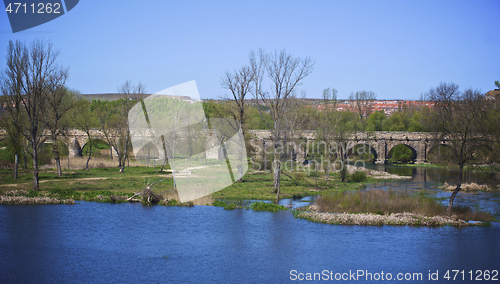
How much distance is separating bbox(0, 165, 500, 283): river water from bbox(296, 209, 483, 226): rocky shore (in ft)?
2.26

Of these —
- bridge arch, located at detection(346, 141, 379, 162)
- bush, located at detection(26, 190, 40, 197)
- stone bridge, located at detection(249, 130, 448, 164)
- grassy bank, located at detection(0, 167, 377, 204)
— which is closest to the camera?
bush, located at detection(26, 190, 40, 197)

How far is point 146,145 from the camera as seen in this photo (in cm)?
6469

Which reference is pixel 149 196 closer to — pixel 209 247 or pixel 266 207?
pixel 266 207

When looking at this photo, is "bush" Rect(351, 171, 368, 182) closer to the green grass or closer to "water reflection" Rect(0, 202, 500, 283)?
the green grass

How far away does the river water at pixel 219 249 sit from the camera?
→ 15352 millimetres

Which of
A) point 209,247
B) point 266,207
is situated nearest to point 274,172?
point 266,207

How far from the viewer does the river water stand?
15.4m

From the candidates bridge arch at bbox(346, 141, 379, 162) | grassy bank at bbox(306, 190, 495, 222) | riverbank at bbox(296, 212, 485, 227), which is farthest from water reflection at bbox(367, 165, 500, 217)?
bridge arch at bbox(346, 141, 379, 162)

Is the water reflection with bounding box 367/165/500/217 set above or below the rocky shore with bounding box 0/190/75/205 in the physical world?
below

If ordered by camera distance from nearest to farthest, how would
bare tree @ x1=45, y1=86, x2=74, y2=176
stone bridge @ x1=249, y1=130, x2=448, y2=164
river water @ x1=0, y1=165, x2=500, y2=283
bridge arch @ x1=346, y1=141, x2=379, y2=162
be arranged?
river water @ x1=0, y1=165, x2=500, y2=283
bare tree @ x1=45, y1=86, x2=74, y2=176
stone bridge @ x1=249, y1=130, x2=448, y2=164
bridge arch @ x1=346, y1=141, x2=379, y2=162

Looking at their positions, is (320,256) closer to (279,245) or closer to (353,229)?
(279,245)

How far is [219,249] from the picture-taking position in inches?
716

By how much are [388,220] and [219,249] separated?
33.8ft

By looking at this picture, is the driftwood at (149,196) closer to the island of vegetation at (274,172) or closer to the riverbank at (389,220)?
the island of vegetation at (274,172)
